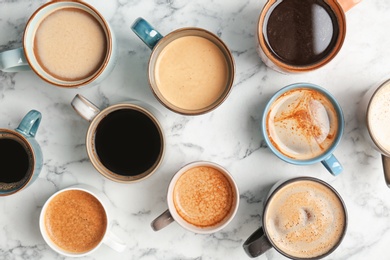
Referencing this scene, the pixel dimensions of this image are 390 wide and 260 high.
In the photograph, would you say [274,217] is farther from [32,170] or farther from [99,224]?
[32,170]

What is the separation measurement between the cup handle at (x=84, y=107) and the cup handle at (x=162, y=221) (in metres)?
0.32

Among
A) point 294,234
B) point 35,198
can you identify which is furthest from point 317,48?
point 35,198

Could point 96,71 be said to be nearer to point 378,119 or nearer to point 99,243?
point 99,243

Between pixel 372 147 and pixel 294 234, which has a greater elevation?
pixel 372 147

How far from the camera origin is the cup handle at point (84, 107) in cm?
150

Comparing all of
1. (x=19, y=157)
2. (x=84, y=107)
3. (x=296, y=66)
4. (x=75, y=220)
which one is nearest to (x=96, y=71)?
(x=84, y=107)

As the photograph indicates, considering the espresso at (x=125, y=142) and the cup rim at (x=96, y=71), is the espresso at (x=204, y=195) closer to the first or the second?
the espresso at (x=125, y=142)

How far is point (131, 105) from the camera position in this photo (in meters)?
1.54

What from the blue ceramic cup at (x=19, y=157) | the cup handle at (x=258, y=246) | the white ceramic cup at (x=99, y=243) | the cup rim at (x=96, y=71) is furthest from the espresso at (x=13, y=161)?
the cup handle at (x=258, y=246)

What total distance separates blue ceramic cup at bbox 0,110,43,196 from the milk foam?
918 mm

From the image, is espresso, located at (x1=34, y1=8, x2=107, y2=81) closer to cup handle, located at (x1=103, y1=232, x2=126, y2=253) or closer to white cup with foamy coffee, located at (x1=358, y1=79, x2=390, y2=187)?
cup handle, located at (x1=103, y1=232, x2=126, y2=253)

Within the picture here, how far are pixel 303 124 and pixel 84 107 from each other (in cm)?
60

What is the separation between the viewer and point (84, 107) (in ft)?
4.96

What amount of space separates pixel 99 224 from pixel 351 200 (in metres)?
0.72
